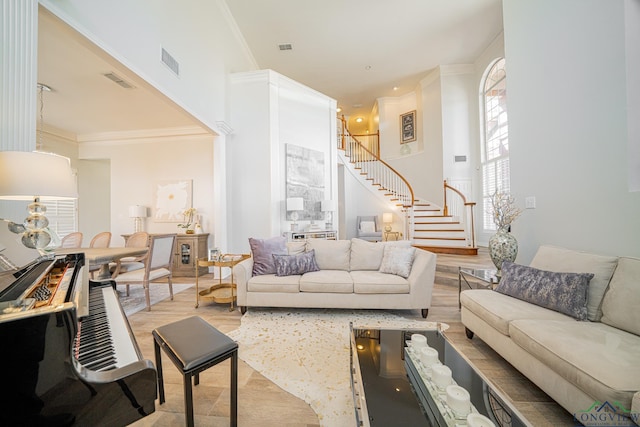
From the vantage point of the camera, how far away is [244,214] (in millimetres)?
4910

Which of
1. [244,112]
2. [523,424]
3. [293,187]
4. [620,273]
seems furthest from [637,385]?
[244,112]

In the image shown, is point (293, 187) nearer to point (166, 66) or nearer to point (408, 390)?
point (166, 66)

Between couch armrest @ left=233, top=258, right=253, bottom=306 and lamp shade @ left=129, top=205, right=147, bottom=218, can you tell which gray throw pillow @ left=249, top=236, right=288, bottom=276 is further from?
lamp shade @ left=129, top=205, right=147, bottom=218

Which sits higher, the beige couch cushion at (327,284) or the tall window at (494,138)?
the tall window at (494,138)

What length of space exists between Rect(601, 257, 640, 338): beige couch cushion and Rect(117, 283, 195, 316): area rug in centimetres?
445

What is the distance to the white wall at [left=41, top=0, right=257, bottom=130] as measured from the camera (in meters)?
2.17

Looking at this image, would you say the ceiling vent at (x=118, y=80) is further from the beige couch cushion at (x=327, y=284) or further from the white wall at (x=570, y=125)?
the white wall at (x=570, y=125)

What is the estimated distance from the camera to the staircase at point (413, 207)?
18.4 ft

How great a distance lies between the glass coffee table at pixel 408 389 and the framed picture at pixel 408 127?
7.40m

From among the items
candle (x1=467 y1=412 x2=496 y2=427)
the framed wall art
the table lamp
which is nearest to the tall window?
the framed wall art

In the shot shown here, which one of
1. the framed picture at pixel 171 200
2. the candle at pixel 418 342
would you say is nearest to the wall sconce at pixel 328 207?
the framed picture at pixel 171 200

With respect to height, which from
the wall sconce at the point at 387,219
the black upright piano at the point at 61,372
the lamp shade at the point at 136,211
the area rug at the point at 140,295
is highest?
the lamp shade at the point at 136,211

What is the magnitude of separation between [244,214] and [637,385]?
192 inches

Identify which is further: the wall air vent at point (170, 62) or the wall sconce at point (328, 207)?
the wall sconce at point (328, 207)
